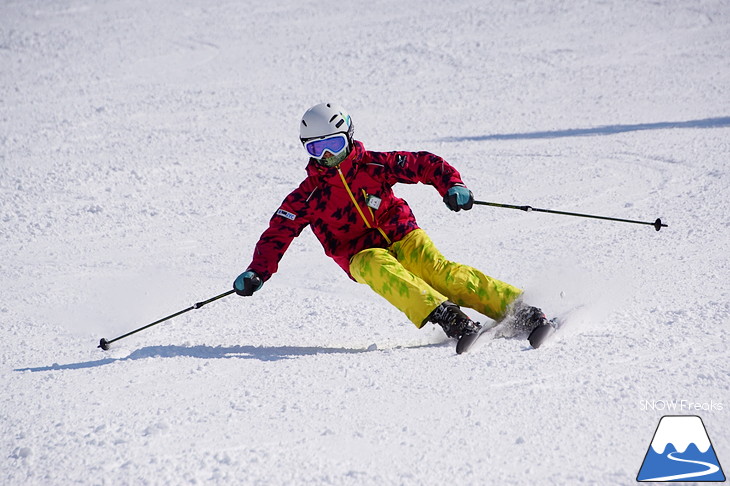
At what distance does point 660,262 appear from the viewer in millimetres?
5852

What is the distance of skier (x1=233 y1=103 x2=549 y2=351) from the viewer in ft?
15.0

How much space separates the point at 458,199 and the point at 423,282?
21.5 inches

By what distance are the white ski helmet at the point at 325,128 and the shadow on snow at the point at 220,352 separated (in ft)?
3.73

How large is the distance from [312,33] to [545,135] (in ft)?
25.3

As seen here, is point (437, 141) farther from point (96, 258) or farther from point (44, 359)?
point (44, 359)

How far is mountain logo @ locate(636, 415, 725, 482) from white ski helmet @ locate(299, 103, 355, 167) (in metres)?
2.46

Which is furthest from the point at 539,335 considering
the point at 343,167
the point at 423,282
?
the point at 343,167

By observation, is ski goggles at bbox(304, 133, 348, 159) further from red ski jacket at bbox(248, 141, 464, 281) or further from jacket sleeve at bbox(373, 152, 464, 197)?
jacket sleeve at bbox(373, 152, 464, 197)


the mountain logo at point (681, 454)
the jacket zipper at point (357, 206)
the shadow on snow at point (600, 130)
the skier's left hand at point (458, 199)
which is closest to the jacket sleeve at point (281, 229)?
the jacket zipper at point (357, 206)

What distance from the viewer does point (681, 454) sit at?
9.66ft

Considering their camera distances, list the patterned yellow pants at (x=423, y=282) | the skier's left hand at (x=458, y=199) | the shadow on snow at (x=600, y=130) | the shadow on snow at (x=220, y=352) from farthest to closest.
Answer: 1. the shadow on snow at (x=600, y=130)
2. the skier's left hand at (x=458, y=199)
3. the shadow on snow at (x=220, y=352)
4. the patterned yellow pants at (x=423, y=282)

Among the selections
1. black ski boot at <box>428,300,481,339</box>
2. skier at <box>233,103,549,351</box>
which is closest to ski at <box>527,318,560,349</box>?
black ski boot at <box>428,300,481,339</box>

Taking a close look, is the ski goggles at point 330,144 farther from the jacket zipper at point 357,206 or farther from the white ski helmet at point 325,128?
the jacket zipper at point 357,206

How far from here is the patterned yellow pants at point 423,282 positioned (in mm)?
4320
